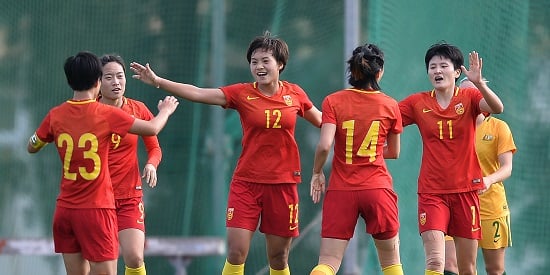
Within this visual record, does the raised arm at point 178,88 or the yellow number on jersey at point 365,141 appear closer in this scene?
the yellow number on jersey at point 365,141

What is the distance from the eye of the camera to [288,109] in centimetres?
871

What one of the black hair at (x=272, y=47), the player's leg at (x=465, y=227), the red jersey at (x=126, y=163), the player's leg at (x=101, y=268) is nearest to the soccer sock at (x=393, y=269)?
the player's leg at (x=465, y=227)

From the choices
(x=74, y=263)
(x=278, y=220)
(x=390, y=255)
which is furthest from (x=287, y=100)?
(x=74, y=263)

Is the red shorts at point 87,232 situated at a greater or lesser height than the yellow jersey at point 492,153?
lesser

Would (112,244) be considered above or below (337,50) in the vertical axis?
below

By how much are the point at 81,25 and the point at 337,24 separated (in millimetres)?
3069

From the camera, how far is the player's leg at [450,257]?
364 inches

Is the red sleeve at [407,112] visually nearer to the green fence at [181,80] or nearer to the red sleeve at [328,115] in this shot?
the red sleeve at [328,115]

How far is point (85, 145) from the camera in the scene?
7.66 meters

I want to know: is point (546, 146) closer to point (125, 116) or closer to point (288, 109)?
point (288, 109)

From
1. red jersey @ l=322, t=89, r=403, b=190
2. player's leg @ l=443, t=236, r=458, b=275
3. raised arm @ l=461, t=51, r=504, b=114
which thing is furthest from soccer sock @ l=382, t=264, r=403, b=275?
raised arm @ l=461, t=51, r=504, b=114

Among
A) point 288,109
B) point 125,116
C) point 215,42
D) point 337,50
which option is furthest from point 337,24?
point 125,116

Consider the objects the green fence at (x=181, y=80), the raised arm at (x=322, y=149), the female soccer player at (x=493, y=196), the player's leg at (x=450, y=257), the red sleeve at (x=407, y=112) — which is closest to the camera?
the raised arm at (x=322, y=149)

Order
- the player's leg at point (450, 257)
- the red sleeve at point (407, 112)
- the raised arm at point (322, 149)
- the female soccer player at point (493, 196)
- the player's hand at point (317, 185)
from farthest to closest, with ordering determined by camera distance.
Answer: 1. the female soccer player at point (493, 196)
2. the player's leg at point (450, 257)
3. the red sleeve at point (407, 112)
4. the player's hand at point (317, 185)
5. the raised arm at point (322, 149)
